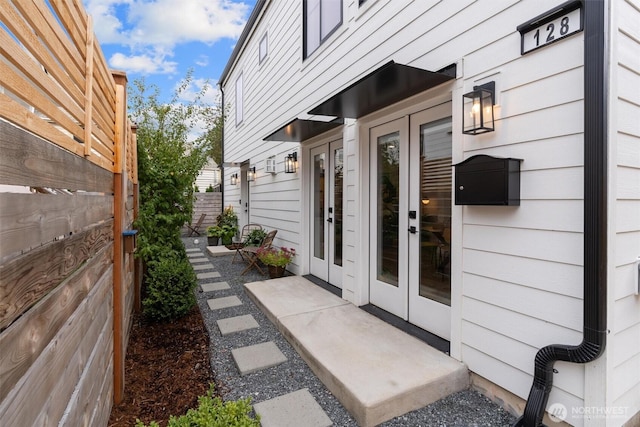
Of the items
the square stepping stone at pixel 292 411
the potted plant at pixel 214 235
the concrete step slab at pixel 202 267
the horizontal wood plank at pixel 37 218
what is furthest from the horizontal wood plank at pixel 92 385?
the potted plant at pixel 214 235

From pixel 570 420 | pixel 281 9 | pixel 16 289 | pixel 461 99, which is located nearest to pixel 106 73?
pixel 16 289

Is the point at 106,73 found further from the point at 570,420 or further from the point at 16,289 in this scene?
the point at 570,420

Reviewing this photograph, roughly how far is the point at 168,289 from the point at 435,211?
2827 millimetres

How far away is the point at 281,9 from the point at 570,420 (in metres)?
6.64

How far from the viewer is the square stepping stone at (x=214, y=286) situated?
15.9 ft

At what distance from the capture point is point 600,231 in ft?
5.52

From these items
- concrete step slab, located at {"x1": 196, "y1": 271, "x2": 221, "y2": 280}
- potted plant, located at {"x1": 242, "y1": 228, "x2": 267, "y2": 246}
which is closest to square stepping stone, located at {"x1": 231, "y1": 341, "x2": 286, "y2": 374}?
concrete step slab, located at {"x1": 196, "y1": 271, "x2": 221, "y2": 280}

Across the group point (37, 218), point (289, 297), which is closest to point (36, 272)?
point (37, 218)

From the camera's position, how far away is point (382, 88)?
2.80 meters

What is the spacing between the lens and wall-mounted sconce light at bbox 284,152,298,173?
17.7 feet

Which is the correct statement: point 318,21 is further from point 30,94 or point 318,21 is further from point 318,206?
point 30,94

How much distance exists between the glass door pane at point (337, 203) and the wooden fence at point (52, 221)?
2.86 meters

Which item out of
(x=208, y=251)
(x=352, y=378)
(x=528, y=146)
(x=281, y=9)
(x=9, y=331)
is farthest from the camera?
(x=208, y=251)

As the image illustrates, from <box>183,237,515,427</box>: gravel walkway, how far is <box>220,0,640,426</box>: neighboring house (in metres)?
0.21
